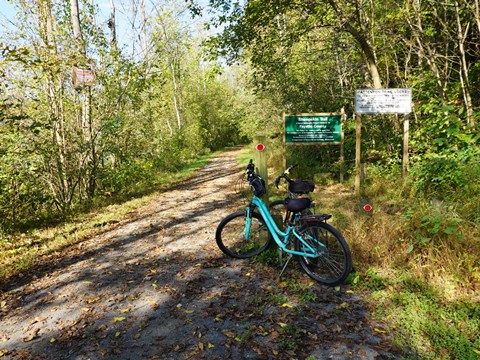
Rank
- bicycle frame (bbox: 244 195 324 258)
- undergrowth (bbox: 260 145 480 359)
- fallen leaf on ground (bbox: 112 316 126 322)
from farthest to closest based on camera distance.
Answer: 1. bicycle frame (bbox: 244 195 324 258)
2. fallen leaf on ground (bbox: 112 316 126 322)
3. undergrowth (bbox: 260 145 480 359)

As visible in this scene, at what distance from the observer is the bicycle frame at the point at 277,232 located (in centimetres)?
367

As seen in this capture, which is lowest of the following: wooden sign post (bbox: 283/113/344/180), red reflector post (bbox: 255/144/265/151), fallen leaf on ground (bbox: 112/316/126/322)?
fallen leaf on ground (bbox: 112/316/126/322)

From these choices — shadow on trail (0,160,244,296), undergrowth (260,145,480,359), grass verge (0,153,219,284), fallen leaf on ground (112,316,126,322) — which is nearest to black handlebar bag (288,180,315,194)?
undergrowth (260,145,480,359)

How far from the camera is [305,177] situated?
9453mm

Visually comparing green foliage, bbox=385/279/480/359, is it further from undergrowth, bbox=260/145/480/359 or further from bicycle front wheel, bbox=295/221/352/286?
bicycle front wheel, bbox=295/221/352/286

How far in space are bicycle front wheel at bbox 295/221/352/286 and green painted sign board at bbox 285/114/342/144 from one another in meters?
4.63

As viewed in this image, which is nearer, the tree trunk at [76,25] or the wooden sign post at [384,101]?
the wooden sign post at [384,101]

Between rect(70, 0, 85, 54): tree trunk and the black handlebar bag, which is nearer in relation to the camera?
the black handlebar bag

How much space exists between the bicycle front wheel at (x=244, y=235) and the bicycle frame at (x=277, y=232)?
8 cm

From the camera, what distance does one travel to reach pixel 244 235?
452 cm

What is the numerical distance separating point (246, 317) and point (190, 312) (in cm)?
61

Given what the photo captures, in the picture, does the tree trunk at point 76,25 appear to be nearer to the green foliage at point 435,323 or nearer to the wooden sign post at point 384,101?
the wooden sign post at point 384,101

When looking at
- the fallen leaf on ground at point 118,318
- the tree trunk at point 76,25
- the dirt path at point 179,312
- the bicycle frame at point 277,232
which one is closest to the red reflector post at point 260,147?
the bicycle frame at point 277,232

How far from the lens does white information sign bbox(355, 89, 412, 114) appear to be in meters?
6.60
